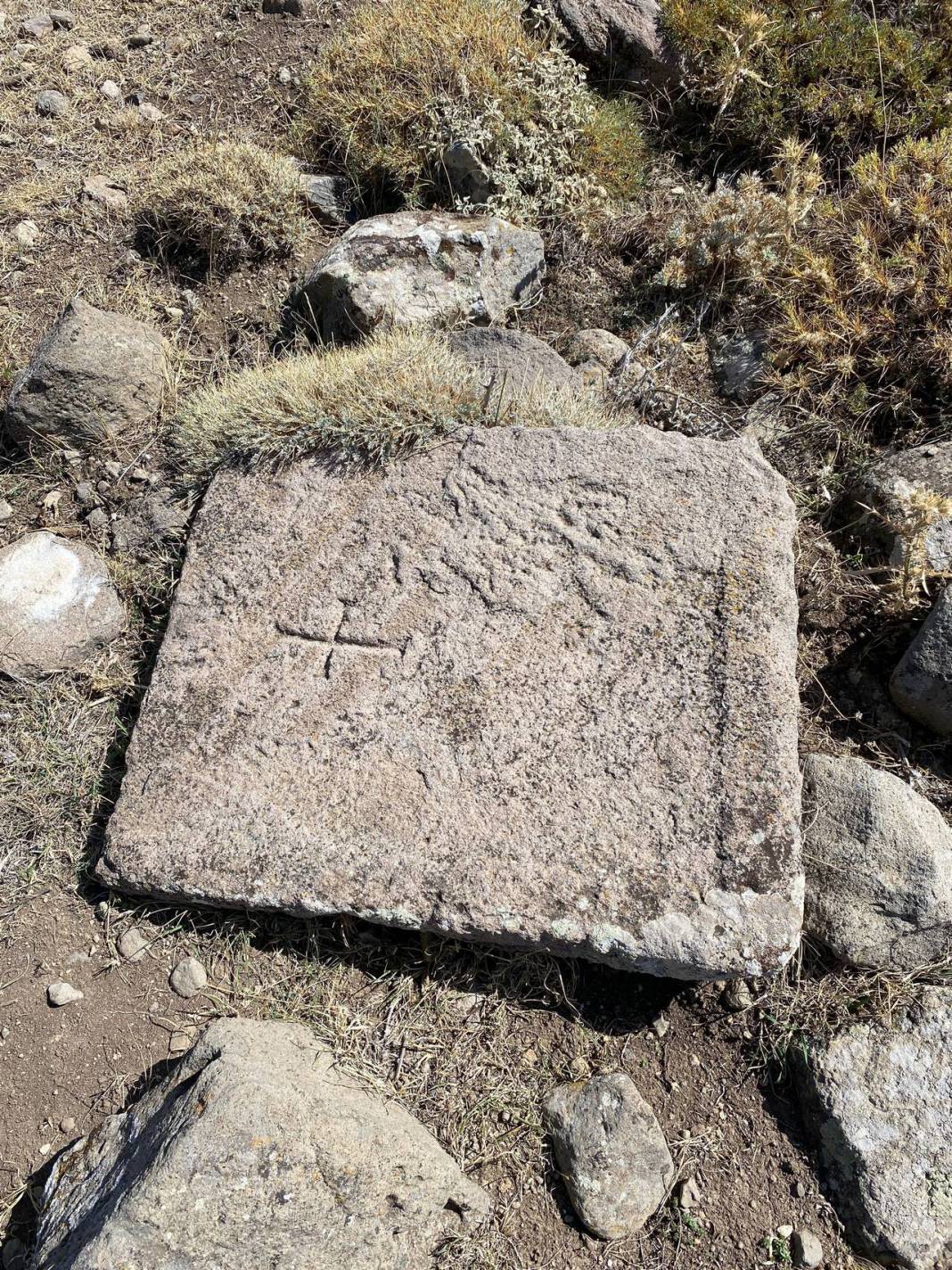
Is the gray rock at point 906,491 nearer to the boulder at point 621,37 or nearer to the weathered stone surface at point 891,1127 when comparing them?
the weathered stone surface at point 891,1127

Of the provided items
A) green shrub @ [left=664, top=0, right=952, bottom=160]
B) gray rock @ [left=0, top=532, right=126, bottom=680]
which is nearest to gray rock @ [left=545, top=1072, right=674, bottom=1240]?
gray rock @ [left=0, top=532, right=126, bottom=680]

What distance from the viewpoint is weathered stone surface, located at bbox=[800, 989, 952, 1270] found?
226 cm

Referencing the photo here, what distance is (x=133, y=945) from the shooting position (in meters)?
2.77

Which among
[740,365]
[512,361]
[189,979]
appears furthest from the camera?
[740,365]

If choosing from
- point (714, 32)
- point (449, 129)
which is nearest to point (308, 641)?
point (449, 129)

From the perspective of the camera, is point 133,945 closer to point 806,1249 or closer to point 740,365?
point 806,1249

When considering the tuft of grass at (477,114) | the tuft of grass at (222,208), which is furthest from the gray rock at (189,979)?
the tuft of grass at (477,114)

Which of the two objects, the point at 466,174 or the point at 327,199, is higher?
the point at 466,174

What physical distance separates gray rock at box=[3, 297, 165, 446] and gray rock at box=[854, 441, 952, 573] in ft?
9.18

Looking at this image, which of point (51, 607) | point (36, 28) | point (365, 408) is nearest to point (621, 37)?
point (365, 408)

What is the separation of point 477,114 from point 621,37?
0.92m

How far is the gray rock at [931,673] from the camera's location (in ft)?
8.96

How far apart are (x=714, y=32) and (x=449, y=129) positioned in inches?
51.8

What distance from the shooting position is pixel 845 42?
396 centimetres
